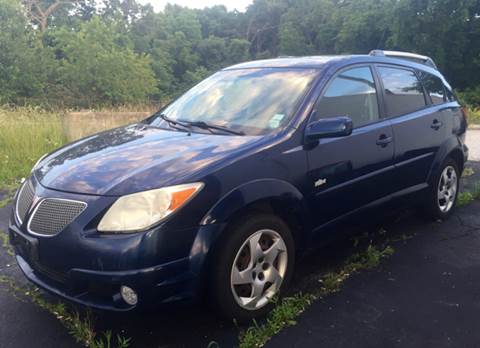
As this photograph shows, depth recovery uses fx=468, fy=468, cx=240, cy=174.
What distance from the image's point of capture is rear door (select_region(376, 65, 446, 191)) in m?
4.00

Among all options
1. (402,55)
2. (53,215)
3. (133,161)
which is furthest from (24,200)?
(402,55)

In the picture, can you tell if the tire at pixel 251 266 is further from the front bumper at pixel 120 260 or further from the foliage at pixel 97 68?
the foliage at pixel 97 68

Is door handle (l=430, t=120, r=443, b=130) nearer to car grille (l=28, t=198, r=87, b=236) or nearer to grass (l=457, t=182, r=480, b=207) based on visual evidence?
grass (l=457, t=182, r=480, b=207)

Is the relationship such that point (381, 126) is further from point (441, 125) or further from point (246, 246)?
point (246, 246)

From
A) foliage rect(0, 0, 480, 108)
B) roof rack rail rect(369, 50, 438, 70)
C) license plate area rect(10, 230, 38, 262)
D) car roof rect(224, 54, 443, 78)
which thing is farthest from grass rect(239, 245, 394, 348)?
foliage rect(0, 0, 480, 108)

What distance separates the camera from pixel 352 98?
370 cm

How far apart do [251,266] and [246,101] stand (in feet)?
4.42

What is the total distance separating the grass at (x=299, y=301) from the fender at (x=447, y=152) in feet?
3.17

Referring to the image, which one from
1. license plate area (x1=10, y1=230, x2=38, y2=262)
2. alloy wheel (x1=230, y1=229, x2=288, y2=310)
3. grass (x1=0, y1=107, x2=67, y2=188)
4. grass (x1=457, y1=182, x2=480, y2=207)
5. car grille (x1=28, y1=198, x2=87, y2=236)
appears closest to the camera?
car grille (x1=28, y1=198, x2=87, y2=236)

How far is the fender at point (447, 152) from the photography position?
4.41m

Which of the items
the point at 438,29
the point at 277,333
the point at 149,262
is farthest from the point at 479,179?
the point at 438,29

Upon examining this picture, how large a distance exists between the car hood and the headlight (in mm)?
52

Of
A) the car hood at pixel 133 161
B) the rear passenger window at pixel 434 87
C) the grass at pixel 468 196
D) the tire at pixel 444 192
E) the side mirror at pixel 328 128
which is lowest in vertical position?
the grass at pixel 468 196

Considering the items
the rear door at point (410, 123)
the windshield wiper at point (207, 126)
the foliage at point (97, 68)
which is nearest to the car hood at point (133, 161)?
the windshield wiper at point (207, 126)
